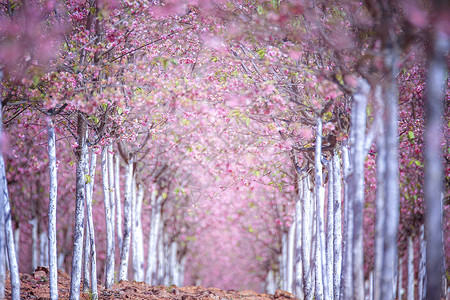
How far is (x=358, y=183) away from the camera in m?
6.83

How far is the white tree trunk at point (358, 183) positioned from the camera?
6.72m

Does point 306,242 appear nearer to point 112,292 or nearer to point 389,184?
point 112,292

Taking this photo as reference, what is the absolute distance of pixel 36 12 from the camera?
28.4 feet

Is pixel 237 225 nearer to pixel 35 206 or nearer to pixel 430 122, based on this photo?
pixel 35 206

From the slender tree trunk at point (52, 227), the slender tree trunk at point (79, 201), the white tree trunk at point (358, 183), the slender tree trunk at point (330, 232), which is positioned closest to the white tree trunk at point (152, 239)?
the slender tree trunk at point (79, 201)

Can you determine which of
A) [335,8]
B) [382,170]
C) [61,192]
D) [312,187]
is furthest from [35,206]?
[382,170]

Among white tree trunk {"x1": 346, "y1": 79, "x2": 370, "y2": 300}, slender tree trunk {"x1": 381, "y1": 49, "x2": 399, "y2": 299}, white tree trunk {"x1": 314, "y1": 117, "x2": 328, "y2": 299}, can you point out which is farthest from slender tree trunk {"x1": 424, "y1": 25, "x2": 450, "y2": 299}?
white tree trunk {"x1": 314, "y1": 117, "x2": 328, "y2": 299}

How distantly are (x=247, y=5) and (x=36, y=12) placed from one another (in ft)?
14.5

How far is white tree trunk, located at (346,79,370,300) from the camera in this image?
6723mm

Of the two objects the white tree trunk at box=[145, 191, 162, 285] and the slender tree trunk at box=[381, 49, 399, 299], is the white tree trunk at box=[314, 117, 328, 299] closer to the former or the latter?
the slender tree trunk at box=[381, 49, 399, 299]

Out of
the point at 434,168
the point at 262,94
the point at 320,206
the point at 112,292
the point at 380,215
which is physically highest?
the point at 262,94

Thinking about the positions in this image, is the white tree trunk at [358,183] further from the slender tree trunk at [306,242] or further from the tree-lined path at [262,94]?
the slender tree trunk at [306,242]

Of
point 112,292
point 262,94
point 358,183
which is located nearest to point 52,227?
point 112,292

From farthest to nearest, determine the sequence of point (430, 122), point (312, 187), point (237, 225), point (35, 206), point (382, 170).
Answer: point (237, 225) → point (35, 206) → point (312, 187) → point (382, 170) → point (430, 122)
